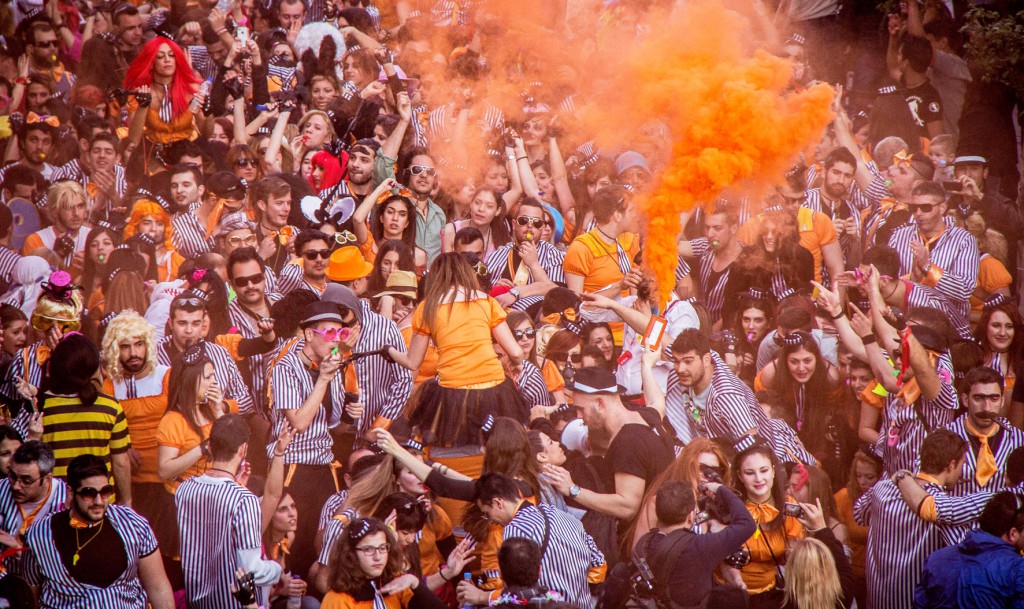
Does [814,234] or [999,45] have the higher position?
[999,45]

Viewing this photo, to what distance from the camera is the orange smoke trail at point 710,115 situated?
352 inches

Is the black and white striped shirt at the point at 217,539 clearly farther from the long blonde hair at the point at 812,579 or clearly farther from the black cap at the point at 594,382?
the long blonde hair at the point at 812,579

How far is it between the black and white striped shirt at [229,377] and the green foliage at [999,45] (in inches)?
316

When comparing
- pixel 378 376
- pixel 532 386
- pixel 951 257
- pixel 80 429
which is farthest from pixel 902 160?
pixel 80 429

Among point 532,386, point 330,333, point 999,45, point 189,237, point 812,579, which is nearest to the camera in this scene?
point 812,579

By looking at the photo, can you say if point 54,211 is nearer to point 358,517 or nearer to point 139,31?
point 139,31

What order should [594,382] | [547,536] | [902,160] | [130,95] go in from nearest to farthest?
[547,536]
[594,382]
[902,160]
[130,95]

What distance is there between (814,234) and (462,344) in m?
3.76

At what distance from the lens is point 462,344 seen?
7.29m

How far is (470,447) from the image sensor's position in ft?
23.5

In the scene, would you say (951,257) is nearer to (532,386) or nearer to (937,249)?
(937,249)

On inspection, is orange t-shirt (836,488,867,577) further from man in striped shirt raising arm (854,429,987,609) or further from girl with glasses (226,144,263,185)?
girl with glasses (226,144,263,185)

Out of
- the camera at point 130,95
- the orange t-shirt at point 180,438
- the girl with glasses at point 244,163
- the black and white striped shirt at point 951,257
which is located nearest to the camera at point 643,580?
the orange t-shirt at point 180,438

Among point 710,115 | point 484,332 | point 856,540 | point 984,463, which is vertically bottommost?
point 856,540
